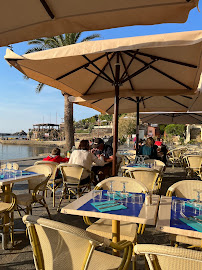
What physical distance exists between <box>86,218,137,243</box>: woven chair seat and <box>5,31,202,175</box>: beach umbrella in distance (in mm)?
1904

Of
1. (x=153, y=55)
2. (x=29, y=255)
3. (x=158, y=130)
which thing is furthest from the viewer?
(x=158, y=130)

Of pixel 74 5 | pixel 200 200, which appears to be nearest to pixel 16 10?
pixel 74 5

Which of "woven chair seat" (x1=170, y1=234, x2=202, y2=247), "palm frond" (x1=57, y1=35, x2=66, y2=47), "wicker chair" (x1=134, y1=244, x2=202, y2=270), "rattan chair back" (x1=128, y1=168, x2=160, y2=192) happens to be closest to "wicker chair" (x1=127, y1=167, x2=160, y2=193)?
"rattan chair back" (x1=128, y1=168, x2=160, y2=192)

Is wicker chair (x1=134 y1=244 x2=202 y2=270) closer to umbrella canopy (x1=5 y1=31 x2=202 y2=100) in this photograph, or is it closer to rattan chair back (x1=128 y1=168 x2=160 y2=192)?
umbrella canopy (x1=5 y1=31 x2=202 y2=100)

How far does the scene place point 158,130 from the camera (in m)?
48.8

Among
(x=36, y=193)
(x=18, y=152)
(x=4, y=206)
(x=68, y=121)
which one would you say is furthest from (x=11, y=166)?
(x=18, y=152)

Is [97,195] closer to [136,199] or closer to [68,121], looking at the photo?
[136,199]

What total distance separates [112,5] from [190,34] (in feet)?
2.71

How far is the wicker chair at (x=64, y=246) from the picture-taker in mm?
1344

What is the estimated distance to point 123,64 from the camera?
4.36 metres

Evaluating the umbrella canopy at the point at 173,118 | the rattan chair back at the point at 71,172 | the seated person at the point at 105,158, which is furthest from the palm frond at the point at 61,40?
the rattan chair back at the point at 71,172

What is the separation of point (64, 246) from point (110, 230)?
97 centimetres

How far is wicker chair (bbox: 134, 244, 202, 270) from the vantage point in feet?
3.39

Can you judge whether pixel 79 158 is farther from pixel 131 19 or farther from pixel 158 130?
pixel 158 130
